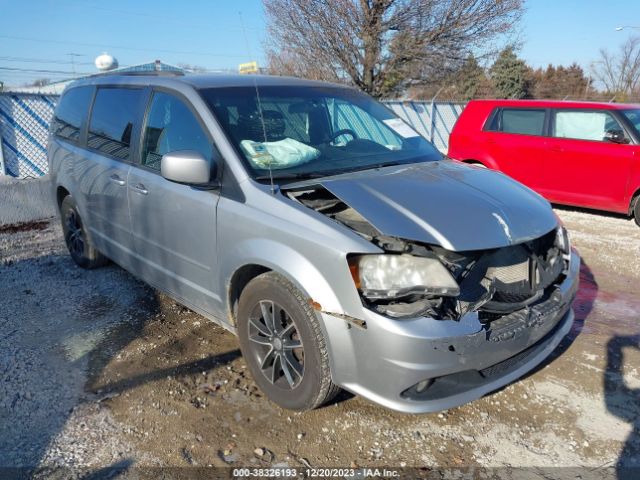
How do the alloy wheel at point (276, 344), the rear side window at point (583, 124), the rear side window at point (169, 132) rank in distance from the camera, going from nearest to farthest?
the alloy wheel at point (276, 344)
the rear side window at point (169, 132)
the rear side window at point (583, 124)

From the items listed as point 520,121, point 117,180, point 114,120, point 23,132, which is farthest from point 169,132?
point 23,132

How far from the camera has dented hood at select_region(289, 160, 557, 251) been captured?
2445 millimetres

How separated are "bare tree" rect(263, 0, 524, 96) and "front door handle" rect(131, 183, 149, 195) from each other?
11.4m

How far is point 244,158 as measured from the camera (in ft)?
9.64

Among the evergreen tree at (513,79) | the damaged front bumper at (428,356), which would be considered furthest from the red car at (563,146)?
the evergreen tree at (513,79)

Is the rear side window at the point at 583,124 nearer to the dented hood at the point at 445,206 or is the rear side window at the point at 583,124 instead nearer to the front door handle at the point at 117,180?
the dented hood at the point at 445,206

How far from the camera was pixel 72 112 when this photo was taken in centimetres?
486

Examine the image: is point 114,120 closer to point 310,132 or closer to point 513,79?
point 310,132

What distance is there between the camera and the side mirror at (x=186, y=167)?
111 inches

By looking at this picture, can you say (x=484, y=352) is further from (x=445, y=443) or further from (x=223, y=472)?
(x=223, y=472)

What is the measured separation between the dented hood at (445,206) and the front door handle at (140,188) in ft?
4.24

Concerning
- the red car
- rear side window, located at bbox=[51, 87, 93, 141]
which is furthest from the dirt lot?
the red car

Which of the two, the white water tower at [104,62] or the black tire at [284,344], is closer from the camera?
the black tire at [284,344]

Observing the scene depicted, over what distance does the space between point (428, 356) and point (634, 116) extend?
653 centimetres
